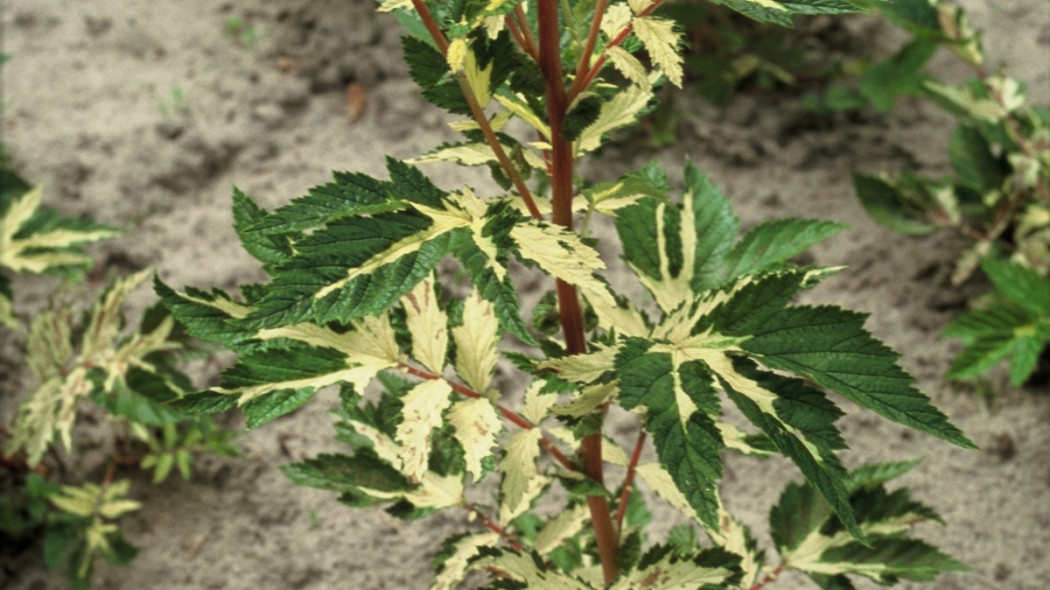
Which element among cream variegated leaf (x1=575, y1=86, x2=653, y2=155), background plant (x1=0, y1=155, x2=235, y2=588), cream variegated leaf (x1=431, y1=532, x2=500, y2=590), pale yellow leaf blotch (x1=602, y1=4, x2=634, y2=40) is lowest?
background plant (x1=0, y1=155, x2=235, y2=588)

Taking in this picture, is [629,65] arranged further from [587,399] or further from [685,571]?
[685,571]

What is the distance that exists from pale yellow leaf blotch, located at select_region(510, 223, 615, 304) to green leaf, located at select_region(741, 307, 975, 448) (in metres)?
0.15

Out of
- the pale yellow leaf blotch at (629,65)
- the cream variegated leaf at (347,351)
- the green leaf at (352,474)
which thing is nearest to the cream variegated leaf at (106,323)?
the green leaf at (352,474)

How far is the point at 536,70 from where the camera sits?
2.63ft

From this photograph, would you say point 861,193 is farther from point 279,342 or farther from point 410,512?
point 279,342

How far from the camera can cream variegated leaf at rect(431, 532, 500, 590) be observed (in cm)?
106

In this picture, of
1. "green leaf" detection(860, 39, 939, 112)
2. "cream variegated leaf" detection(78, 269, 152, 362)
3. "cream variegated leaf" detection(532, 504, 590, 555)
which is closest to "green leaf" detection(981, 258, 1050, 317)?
"green leaf" detection(860, 39, 939, 112)

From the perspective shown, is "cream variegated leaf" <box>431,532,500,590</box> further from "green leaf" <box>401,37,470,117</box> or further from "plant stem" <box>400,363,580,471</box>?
"green leaf" <box>401,37,470,117</box>

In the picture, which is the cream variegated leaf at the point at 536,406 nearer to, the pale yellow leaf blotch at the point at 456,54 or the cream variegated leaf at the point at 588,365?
the cream variegated leaf at the point at 588,365

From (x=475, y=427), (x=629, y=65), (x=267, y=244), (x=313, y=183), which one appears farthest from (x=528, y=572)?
Answer: (x=313, y=183)

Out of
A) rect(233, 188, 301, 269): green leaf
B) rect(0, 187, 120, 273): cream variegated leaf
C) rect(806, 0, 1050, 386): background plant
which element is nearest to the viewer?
rect(233, 188, 301, 269): green leaf

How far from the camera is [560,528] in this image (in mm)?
1191

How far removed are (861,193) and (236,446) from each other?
149 centimetres

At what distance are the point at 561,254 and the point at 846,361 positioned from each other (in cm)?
24
